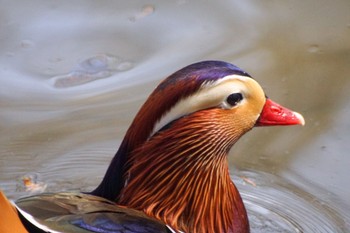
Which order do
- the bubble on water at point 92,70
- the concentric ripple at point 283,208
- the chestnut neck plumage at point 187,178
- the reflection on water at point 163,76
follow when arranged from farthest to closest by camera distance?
the bubble on water at point 92,70 → the reflection on water at point 163,76 → the concentric ripple at point 283,208 → the chestnut neck plumage at point 187,178

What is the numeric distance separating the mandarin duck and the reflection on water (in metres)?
0.40

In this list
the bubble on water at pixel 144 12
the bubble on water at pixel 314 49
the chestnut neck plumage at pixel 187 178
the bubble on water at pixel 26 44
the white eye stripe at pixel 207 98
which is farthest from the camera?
the bubble on water at pixel 144 12

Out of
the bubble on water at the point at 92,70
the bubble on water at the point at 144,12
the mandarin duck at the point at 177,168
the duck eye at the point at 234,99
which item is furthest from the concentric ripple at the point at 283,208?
the bubble on water at the point at 144,12

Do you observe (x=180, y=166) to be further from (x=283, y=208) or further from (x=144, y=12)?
(x=144, y=12)

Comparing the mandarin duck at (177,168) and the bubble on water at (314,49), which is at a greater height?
the mandarin duck at (177,168)

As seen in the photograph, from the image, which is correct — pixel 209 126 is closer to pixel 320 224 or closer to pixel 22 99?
pixel 320 224

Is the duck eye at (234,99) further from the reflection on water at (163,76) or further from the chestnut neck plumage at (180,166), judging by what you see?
the reflection on water at (163,76)

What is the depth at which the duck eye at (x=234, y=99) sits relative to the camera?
3.07 metres

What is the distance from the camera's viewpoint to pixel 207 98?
308 centimetres

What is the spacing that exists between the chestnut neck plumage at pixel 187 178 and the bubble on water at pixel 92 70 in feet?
4.31

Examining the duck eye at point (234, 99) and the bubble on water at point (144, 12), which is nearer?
the duck eye at point (234, 99)

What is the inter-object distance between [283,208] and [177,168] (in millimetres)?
675

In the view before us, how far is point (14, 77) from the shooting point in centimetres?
457

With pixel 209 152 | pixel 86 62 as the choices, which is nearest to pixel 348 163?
pixel 209 152
